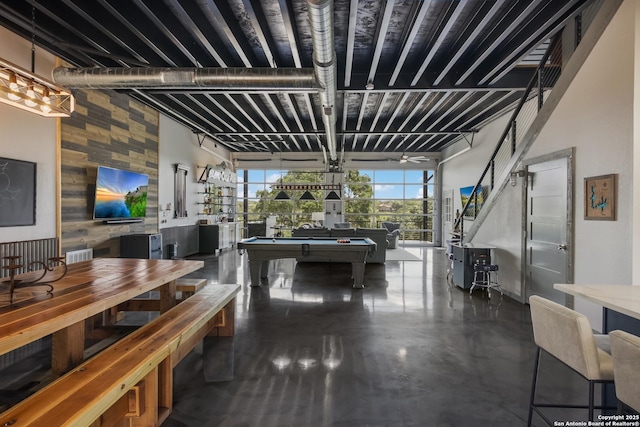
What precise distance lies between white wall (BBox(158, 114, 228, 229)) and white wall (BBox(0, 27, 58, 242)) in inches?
121

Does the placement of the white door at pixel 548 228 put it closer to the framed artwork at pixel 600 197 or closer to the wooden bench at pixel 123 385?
the framed artwork at pixel 600 197

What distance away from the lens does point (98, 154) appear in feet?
18.9

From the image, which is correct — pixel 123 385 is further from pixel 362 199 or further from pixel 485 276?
pixel 362 199

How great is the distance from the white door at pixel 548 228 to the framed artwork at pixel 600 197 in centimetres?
28

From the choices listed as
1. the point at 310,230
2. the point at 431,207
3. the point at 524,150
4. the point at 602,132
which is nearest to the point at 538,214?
the point at 524,150

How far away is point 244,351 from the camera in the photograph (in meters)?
3.31

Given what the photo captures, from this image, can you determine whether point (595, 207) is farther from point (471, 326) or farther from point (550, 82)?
point (550, 82)

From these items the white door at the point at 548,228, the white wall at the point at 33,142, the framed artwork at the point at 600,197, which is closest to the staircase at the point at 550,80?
the white door at the point at 548,228

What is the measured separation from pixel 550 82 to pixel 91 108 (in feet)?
25.4

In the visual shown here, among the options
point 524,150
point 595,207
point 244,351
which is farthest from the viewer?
point 524,150

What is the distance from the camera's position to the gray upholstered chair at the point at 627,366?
1.36 m

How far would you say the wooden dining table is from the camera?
1.65 metres

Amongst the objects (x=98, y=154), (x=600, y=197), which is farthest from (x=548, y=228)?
(x=98, y=154)

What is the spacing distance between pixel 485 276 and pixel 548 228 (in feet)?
5.36
